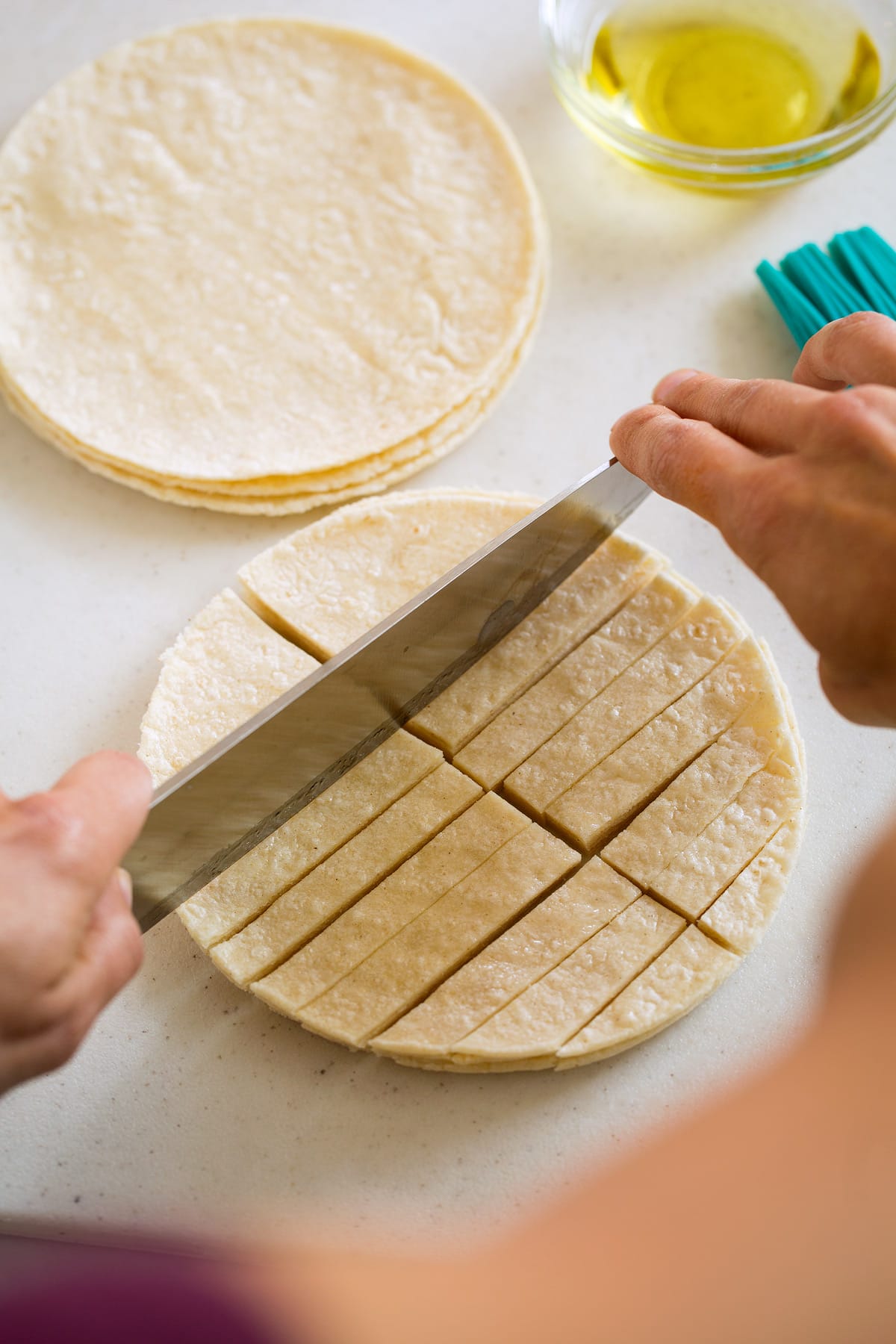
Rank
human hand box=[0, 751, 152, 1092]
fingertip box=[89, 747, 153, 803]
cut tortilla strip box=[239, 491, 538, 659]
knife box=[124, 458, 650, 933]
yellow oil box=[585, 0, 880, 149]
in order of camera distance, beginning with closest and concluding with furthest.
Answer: human hand box=[0, 751, 152, 1092], fingertip box=[89, 747, 153, 803], knife box=[124, 458, 650, 933], cut tortilla strip box=[239, 491, 538, 659], yellow oil box=[585, 0, 880, 149]

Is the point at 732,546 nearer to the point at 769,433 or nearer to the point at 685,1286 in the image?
the point at 769,433

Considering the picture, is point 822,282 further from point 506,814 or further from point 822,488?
point 506,814

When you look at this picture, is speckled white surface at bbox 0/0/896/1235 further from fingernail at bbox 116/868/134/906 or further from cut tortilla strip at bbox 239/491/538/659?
fingernail at bbox 116/868/134/906

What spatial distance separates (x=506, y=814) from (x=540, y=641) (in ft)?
1.22

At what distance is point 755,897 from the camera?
1.92 m

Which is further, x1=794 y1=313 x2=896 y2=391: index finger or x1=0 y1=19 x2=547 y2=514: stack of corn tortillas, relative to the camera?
x1=0 y1=19 x2=547 y2=514: stack of corn tortillas

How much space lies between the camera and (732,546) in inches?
59.8

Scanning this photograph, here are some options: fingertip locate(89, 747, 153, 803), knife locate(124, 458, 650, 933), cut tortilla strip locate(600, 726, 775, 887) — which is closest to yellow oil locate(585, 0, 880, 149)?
knife locate(124, 458, 650, 933)

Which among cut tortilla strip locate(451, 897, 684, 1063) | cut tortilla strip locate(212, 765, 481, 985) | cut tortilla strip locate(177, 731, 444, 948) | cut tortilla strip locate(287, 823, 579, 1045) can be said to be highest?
cut tortilla strip locate(177, 731, 444, 948)

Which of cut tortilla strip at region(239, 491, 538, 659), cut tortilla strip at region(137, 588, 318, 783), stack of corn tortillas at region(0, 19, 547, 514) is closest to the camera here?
cut tortilla strip at region(137, 588, 318, 783)

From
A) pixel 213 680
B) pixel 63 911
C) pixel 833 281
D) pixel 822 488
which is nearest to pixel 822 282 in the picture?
pixel 833 281

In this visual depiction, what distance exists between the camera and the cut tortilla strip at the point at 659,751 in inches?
77.9

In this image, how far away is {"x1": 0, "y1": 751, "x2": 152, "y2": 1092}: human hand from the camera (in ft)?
4.21

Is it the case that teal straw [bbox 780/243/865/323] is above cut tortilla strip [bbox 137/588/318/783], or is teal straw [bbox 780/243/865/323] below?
above
